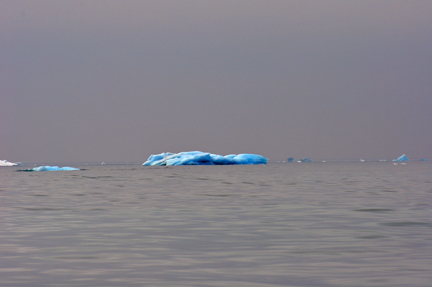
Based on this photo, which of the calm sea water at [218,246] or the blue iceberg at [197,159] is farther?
the blue iceberg at [197,159]

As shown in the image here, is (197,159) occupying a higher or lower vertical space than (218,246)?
higher

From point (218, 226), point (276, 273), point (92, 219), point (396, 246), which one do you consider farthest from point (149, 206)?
point (276, 273)

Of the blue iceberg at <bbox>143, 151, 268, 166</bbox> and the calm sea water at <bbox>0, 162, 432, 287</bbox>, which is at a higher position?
the blue iceberg at <bbox>143, 151, 268, 166</bbox>

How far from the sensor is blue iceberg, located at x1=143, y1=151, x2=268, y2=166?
373ft

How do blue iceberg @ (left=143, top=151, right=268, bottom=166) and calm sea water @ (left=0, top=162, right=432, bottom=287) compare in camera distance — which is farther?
blue iceberg @ (left=143, top=151, right=268, bottom=166)

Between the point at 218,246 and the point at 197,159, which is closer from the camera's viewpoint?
the point at 218,246

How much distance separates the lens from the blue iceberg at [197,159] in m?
114

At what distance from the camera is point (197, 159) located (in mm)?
113500

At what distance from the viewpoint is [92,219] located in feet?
51.4

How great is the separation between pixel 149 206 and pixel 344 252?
11220mm

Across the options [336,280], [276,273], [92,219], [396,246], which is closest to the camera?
[336,280]

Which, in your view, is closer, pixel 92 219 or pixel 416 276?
pixel 416 276

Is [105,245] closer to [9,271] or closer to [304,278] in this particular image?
[9,271]

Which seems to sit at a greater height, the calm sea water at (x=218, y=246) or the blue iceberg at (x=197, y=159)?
the blue iceberg at (x=197, y=159)
